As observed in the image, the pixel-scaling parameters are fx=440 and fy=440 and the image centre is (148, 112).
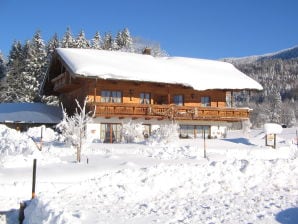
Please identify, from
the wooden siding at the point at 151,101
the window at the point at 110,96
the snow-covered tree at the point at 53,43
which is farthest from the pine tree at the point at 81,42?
the window at the point at 110,96

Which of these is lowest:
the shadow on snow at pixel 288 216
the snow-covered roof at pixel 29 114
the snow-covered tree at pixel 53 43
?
the shadow on snow at pixel 288 216

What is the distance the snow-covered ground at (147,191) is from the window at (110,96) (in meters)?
12.1

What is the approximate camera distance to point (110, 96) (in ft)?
98.6

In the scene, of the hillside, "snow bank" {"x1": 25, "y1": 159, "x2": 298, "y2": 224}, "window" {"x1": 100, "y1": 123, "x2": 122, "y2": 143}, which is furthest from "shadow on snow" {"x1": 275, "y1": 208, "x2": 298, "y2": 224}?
the hillside

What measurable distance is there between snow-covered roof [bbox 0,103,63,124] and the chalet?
1.59 m

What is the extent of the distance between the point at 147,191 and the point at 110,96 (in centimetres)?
1801

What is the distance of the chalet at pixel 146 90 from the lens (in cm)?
2795

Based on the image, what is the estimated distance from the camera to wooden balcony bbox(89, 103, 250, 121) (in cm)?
2758

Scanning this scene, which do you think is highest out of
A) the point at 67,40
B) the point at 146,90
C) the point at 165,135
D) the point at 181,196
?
the point at 67,40

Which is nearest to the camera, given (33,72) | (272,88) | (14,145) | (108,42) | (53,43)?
(14,145)

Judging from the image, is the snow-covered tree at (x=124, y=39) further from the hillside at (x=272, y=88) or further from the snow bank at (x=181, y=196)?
the snow bank at (x=181, y=196)

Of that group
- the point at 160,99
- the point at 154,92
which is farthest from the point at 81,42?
the point at 154,92

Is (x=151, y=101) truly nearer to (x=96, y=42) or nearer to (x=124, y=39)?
(x=96, y=42)

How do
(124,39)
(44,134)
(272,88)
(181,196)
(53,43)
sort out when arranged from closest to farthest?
(181,196) < (44,134) < (53,43) < (124,39) < (272,88)
